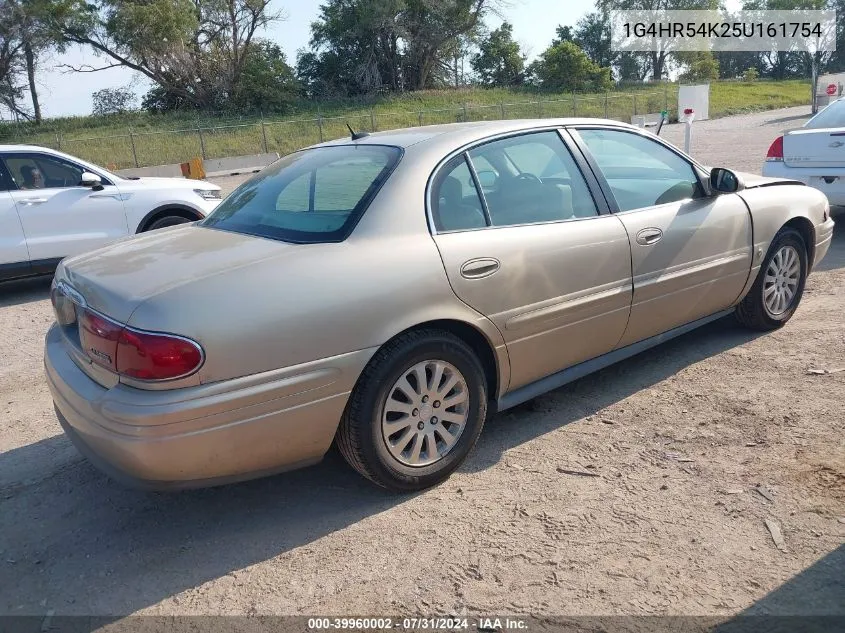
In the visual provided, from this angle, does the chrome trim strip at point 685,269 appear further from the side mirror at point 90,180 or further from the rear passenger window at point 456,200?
the side mirror at point 90,180

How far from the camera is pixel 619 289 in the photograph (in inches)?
154

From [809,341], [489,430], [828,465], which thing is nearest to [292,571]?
[489,430]

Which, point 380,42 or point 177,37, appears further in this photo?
point 380,42

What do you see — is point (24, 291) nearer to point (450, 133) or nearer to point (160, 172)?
point (450, 133)

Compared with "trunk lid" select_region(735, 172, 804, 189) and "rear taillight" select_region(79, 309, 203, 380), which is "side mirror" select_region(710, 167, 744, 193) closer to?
"trunk lid" select_region(735, 172, 804, 189)

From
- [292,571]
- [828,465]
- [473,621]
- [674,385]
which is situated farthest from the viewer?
[674,385]

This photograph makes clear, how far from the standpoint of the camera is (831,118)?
8.20 meters

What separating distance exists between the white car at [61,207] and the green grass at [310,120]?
857 inches

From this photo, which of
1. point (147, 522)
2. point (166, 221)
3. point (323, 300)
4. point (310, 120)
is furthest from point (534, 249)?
point (310, 120)

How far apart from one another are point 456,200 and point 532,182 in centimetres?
60

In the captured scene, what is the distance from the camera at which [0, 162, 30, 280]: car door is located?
743 cm

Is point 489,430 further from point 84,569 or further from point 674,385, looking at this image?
point 84,569

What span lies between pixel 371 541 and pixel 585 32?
79.1 meters

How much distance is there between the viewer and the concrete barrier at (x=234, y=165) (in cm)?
2672
